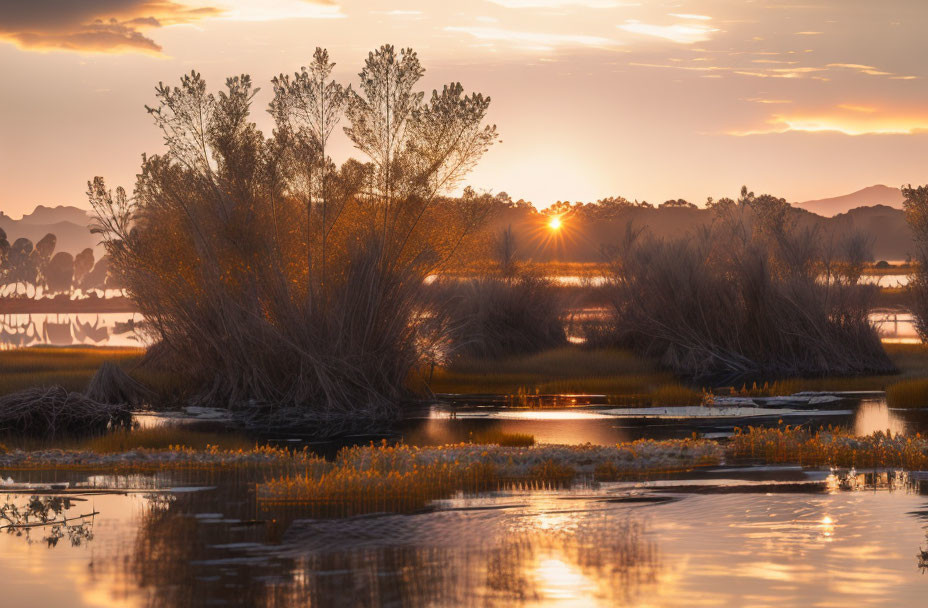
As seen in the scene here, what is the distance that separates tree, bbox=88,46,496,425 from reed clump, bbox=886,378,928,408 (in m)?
9.84

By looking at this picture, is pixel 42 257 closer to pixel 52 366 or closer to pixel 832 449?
pixel 52 366

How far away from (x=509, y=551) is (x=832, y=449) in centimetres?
789

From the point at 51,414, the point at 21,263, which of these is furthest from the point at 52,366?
the point at 21,263

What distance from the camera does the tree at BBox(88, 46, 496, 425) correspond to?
74.7ft

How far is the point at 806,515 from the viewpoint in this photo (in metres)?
12.3

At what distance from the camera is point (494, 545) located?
10.9m

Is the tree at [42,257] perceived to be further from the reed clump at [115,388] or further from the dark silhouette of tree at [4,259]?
the reed clump at [115,388]

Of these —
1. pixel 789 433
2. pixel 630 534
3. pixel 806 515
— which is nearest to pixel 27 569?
pixel 630 534

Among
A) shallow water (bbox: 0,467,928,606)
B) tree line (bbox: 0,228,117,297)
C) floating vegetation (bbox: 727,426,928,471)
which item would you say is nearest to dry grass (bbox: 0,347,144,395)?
shallow water (bbox: 0,467,928,606)

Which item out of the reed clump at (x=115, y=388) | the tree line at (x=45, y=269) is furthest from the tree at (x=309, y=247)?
the tree line at (x=45, y=269)

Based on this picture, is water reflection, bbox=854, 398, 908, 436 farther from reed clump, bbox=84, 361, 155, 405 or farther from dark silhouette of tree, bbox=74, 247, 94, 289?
dark silhouette of tree, bbox=74, 247, 94, 289

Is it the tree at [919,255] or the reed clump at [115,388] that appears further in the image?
the tree at [919,255]

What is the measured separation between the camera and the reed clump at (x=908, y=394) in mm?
24281

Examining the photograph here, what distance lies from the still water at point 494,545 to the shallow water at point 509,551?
3cm
